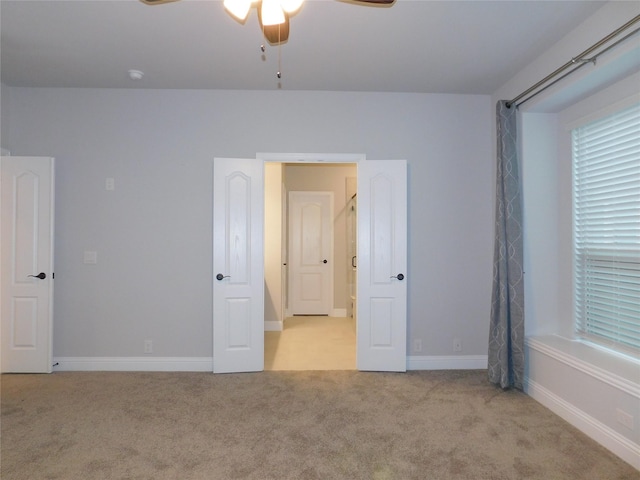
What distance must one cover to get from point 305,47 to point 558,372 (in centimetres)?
321

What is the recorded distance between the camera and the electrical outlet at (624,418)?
2.11 m

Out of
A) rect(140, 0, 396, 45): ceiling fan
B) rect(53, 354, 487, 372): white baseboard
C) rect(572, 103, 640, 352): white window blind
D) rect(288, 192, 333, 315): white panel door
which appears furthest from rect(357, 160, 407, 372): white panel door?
rect(288, 192, 333, 315): white panel door

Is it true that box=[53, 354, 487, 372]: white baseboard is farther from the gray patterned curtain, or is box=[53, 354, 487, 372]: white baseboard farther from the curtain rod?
the curtain rod

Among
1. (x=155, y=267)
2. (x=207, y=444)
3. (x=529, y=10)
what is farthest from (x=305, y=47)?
(x=207, y=444)

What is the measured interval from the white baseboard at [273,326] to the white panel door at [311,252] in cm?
102

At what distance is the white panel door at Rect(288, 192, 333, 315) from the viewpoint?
6.36 metres

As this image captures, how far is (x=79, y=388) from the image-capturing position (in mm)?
3104

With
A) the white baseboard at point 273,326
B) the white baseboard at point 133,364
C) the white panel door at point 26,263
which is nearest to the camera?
the white panel door at point 26,263

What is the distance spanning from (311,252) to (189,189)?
3134 millimetres

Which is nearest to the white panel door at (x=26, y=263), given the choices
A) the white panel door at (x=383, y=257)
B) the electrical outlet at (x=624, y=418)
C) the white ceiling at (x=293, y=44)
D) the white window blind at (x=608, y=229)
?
the white ceiling at (x=293, y=44)

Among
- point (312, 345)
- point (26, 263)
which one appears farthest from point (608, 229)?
point (26, 263)

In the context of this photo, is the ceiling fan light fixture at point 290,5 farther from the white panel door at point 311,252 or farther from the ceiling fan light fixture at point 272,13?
the white panel door at point 311,252

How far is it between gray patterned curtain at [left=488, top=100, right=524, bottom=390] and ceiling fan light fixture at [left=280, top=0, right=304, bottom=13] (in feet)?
7.42

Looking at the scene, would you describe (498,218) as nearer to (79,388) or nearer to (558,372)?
(558,372)
